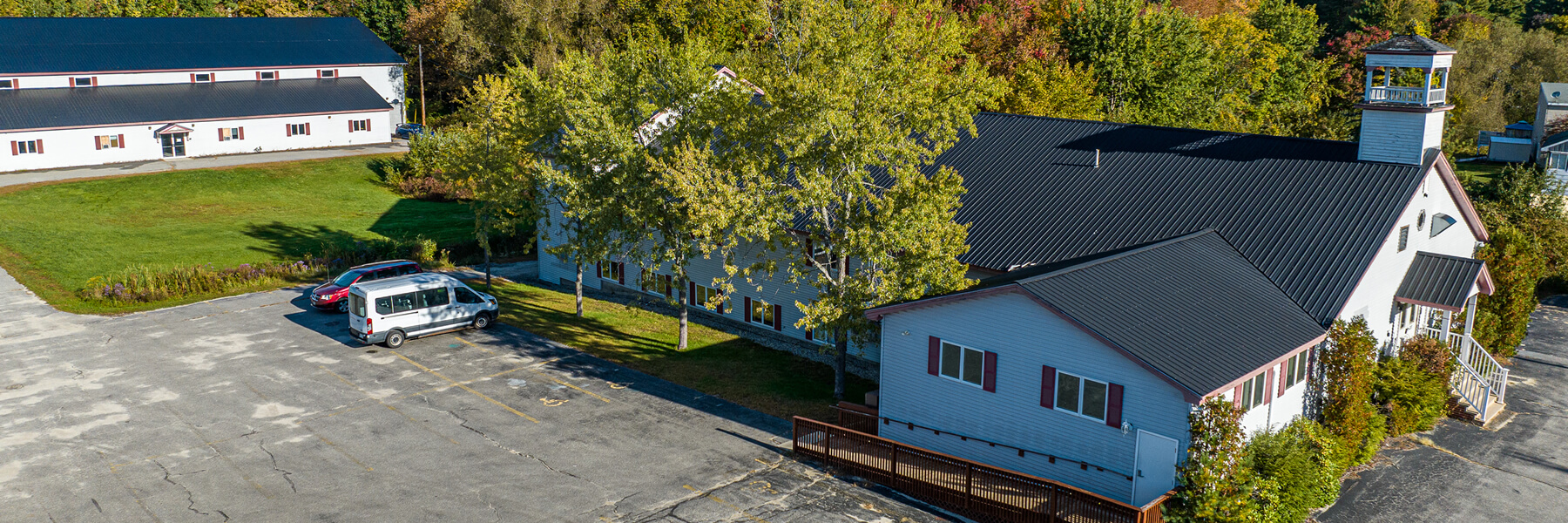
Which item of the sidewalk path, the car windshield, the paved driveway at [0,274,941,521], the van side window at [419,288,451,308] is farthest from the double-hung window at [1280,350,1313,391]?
the sidewalk path

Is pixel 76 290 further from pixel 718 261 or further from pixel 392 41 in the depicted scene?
pixel 392 41

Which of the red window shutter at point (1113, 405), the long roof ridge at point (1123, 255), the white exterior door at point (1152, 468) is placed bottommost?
the white exterior door at point (1152, 468)

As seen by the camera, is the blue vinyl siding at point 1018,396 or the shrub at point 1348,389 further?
the shrub at point 1348,389

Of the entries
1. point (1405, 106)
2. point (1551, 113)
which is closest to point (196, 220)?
point (1405, 106)

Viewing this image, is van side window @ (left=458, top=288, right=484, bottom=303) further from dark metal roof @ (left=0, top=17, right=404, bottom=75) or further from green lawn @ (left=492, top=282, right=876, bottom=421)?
dark metal roof @ (left=0, top=17, right=404, bottom=75)

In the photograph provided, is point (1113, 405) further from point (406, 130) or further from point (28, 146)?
point (406, 130)

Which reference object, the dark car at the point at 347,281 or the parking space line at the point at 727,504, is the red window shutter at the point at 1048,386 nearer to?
the parking space line at the point at 727,504

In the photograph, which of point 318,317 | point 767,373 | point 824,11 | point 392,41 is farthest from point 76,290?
point 392,41

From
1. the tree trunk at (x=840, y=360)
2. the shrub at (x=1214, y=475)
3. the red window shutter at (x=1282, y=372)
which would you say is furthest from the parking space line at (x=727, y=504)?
the red window shutter at (x=1282, y=372)
